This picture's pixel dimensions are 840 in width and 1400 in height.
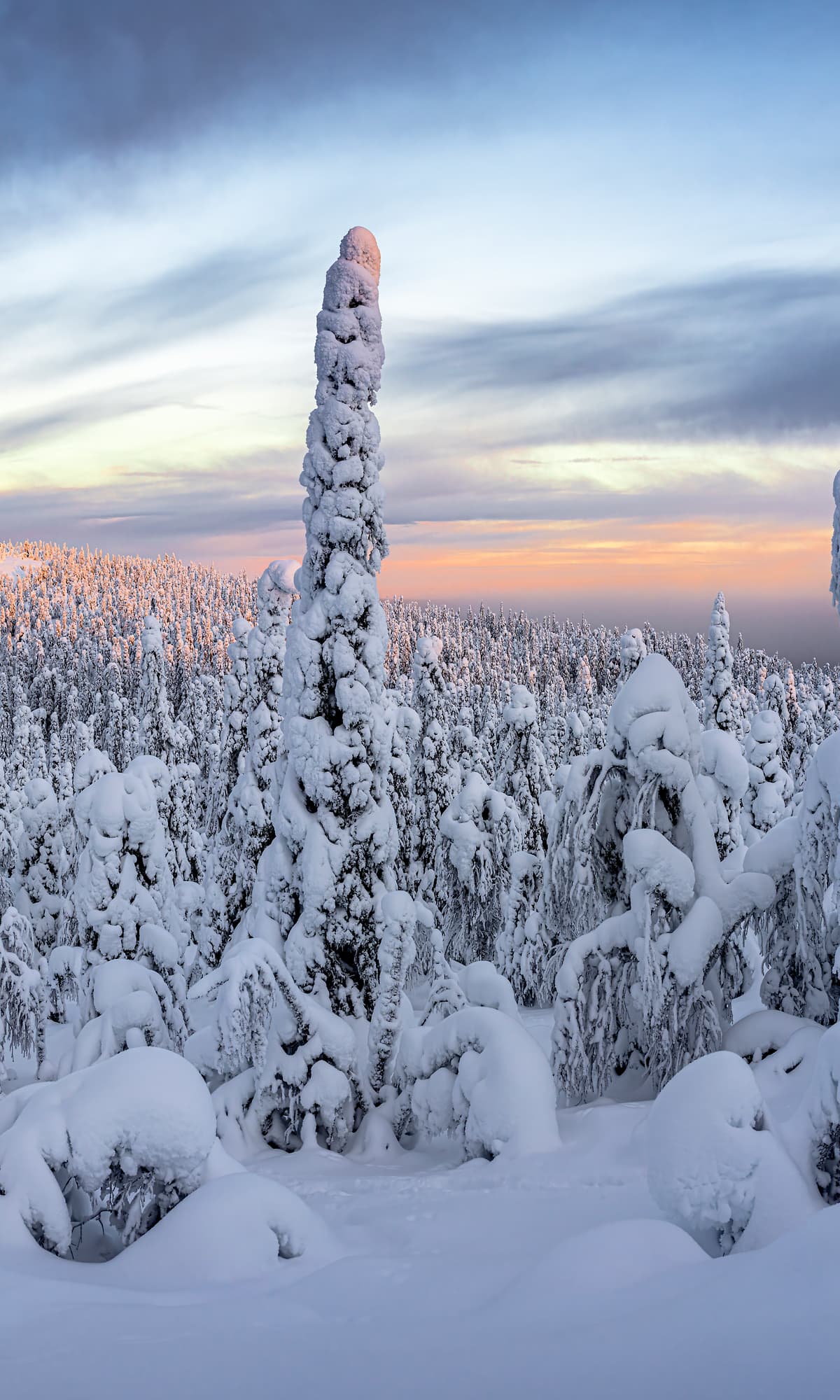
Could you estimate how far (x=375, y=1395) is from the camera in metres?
3.66

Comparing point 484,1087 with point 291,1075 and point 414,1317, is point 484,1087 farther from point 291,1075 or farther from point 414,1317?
point 414,1317

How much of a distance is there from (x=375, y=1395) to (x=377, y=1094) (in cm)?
824

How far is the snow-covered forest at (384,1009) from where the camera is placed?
5.16m

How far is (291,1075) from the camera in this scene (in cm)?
1123

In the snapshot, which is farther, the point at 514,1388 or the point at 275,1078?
the point at 275,1078

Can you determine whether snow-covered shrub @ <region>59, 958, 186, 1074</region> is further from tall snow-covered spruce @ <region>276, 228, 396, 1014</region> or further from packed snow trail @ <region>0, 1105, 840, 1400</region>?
packed snow trail @ <region>0, 1105, 840, 1400</region>

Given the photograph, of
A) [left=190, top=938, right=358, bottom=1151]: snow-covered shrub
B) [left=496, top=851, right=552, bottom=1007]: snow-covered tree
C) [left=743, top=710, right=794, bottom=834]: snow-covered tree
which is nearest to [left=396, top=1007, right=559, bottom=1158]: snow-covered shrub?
[left=190, top=938, right=358, bottom=1151]: snow-covered shrub

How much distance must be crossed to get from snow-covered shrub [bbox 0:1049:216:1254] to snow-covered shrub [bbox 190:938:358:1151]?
446cm

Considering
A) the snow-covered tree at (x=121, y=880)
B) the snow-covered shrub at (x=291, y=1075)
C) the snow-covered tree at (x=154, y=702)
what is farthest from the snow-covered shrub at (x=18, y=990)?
the snow-covered tree at (x=154, y=702)

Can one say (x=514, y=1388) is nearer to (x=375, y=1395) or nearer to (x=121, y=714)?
(x=375, y=1395)

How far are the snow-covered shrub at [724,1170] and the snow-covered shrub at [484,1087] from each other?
4022mm

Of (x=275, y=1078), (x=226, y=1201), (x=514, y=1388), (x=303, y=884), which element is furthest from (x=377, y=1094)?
(x=514, y=1388)

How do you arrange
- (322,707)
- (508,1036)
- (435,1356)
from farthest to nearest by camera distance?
(322,707) → (508,1036) → (435,1356)

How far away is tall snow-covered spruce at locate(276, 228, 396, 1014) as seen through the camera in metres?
11.9
